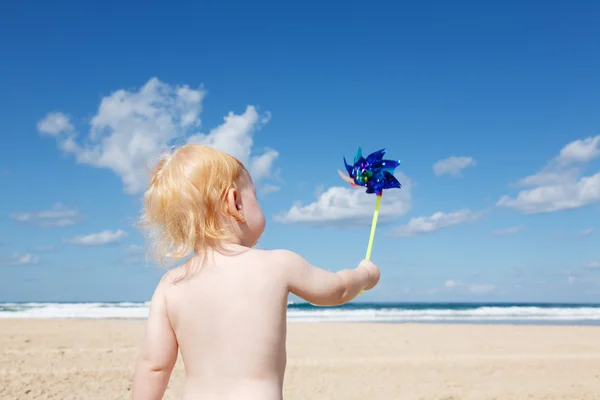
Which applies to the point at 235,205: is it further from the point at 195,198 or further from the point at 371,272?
the point at 371,272

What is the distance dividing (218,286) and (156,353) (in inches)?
12.4

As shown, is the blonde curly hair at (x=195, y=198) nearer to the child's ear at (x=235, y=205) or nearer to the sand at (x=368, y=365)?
the child's ear at (x=235, y=205)

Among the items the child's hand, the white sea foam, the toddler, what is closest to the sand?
the child's hand

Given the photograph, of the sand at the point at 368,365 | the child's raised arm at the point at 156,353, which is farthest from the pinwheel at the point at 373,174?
the sand at the point at 368,365

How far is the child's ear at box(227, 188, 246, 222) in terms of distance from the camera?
162 centimetres

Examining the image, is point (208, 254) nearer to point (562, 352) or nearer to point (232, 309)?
point (232, 309)

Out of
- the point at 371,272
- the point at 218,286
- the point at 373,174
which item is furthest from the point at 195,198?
the point at 373,174

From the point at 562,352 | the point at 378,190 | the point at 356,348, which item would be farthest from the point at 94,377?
the point at 562,352

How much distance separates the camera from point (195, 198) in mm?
1612

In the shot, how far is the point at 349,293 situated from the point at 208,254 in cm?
42

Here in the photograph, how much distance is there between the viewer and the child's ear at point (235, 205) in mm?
1620

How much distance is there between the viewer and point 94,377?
27.0ft

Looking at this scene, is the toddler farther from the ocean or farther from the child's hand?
the ocean

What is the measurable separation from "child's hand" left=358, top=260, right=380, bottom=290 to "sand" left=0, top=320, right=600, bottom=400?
5.98 m
